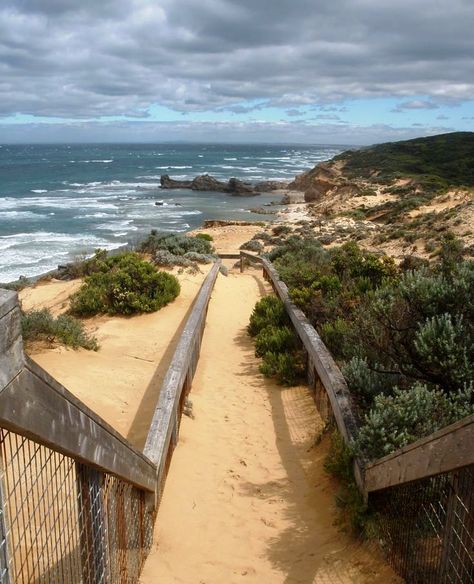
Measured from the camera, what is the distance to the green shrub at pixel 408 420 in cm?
391

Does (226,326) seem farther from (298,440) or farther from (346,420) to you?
(346,420)

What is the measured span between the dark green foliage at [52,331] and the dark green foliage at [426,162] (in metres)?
35.0

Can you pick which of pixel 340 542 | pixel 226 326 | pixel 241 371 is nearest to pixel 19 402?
pixel 340 542

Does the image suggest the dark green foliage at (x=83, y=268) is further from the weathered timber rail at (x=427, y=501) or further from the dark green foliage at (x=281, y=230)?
the dark green foliage at (x=281, y=230)

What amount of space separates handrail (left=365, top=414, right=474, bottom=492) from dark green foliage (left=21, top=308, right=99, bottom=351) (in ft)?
18.5

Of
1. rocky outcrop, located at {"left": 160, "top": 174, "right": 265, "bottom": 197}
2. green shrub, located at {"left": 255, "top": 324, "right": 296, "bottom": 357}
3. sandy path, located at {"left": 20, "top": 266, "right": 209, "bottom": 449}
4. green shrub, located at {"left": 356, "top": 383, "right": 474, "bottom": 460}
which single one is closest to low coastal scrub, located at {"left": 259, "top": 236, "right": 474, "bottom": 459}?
green shrub, located at {"left": 356, "top": 383, "right": 474, "bottom": 460}

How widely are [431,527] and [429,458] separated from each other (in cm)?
80

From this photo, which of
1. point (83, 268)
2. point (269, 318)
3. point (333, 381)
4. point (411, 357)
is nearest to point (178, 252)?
point (83, 268)

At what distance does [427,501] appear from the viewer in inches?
125

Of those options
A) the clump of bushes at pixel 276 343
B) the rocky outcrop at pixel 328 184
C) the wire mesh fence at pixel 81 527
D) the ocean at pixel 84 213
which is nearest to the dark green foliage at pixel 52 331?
the clump of bushes at pixel 276 343

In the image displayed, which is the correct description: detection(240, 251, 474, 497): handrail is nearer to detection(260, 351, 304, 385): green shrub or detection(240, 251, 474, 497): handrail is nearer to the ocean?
detection(260, 351, 304, 385): green shrub

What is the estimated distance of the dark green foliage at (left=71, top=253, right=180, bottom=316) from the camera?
1088 cm

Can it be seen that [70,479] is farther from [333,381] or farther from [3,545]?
[333,381]

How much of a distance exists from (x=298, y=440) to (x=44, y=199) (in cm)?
5550
